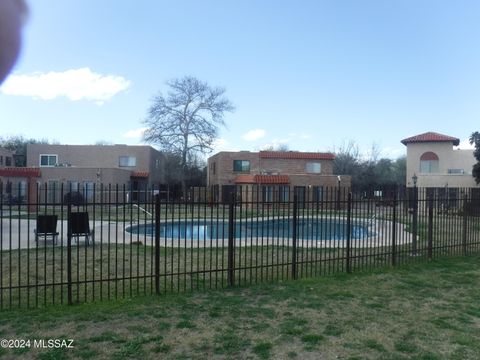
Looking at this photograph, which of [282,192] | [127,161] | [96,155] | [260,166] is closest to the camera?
[282,192]

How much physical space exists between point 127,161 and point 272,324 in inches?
1679

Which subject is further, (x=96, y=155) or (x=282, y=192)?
(x=96, y=155)

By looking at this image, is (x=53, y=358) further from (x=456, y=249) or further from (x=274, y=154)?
(x=274, y=154)

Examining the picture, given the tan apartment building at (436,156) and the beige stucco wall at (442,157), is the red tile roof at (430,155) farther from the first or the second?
the beige stucco wall at (442,157)

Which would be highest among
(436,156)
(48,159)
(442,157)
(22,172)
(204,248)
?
(436,156)

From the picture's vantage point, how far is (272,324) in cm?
541

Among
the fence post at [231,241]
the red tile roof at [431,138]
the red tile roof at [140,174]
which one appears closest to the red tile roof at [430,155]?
the red tile roof at [431,138]

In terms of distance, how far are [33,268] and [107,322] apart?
465 cm

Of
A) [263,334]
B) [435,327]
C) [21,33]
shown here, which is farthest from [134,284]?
[21,33]

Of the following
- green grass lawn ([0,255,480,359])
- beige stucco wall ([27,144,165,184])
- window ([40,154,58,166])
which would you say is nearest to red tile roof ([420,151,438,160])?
beige stucco wall ([27,144,165,184])

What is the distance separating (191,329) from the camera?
205 inches

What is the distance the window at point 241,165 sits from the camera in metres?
41.8

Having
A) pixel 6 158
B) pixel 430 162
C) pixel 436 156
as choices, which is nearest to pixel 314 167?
pixel 430 162

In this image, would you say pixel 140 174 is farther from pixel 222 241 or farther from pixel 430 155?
pixel 222 241
